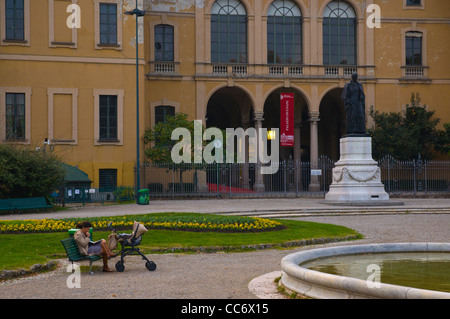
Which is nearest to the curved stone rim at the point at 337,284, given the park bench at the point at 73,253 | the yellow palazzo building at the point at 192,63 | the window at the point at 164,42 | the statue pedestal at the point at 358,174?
the park bench at the point at 73,253

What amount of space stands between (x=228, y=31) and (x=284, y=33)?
387cm

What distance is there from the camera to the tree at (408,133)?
1633 inches

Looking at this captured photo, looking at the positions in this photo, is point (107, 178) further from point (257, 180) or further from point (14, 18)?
point (14, 18)

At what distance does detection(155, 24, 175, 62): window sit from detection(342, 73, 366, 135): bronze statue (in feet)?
56.4

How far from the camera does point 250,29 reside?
42969mm

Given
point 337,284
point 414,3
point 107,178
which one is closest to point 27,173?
point 107,178

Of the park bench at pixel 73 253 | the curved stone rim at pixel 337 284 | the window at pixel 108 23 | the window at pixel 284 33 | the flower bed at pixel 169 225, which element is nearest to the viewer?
the curved stone rim at pixel 337 284

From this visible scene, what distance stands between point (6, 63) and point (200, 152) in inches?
481

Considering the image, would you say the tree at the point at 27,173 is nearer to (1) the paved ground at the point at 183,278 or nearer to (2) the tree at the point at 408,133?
(1) the paved ground at the point at 183,278

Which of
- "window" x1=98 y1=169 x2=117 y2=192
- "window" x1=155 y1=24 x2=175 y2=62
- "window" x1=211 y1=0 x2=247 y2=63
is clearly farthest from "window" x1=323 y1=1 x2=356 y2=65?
"window" x1=98 y1=169 x2=117 y2=192

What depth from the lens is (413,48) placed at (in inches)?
1775

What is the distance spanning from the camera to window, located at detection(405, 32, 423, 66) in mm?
44969

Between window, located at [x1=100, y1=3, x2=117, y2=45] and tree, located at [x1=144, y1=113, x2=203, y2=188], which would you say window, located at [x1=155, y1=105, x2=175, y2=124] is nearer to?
tree, located at [x1=144, y1=113, x2=203, y2=188]

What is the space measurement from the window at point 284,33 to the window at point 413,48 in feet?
25.0
